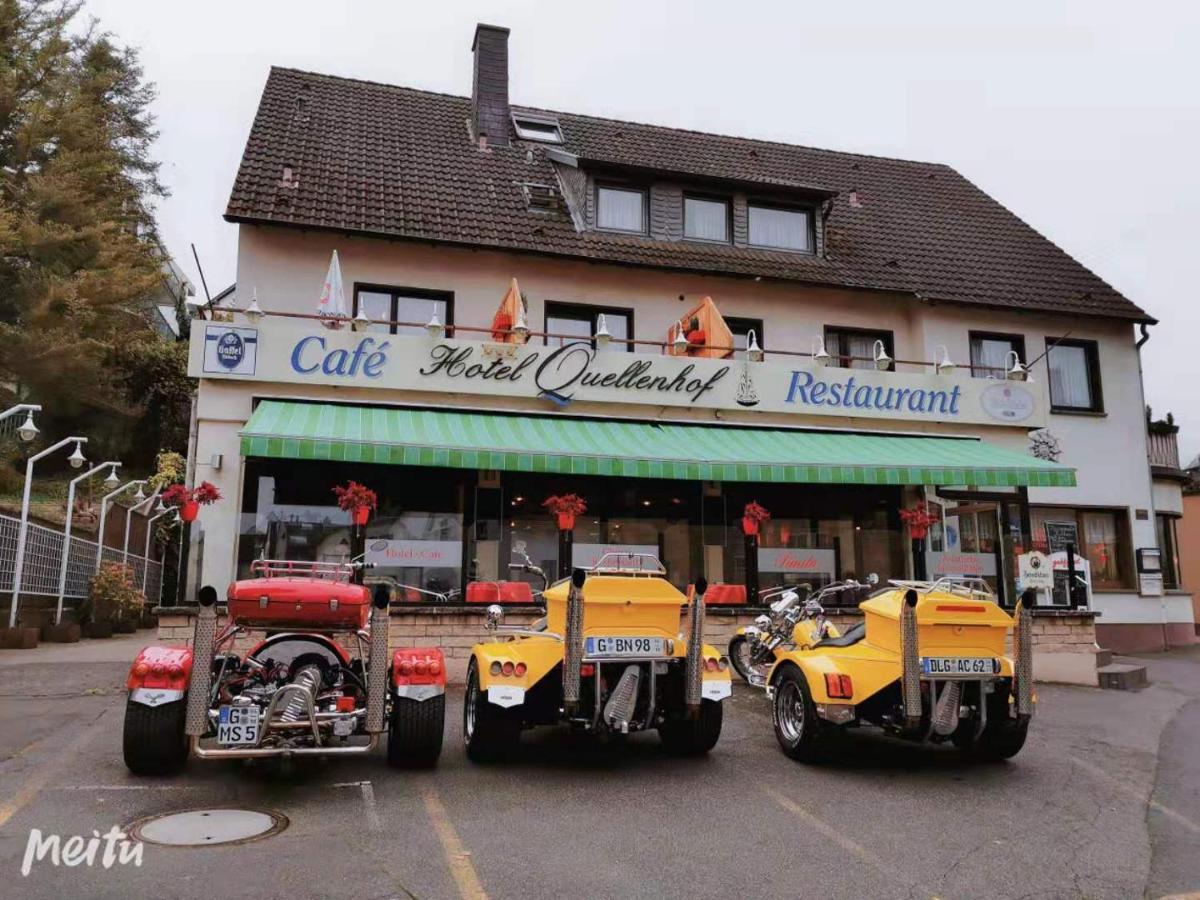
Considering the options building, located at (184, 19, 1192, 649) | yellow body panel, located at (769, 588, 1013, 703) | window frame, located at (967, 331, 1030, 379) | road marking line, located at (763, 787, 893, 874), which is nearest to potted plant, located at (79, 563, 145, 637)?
building, located at (184, 19, 1192, 649)

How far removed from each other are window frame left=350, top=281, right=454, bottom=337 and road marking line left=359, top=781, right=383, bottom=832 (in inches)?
391

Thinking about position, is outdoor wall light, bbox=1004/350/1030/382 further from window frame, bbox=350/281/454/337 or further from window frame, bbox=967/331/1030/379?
window frame, bbox=350/281/454/337

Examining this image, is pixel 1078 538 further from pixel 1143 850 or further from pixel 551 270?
pixel 1143 850

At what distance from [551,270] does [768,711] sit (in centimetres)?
928

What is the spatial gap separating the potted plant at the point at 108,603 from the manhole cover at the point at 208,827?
13.1 metres

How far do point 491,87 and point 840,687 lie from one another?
1676cm

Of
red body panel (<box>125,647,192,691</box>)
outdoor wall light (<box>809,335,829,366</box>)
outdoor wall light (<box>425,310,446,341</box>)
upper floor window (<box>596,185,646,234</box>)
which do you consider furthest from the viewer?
upper floor window (<box>596,185,646,234</box>)

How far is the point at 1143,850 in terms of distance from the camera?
17.7 feet

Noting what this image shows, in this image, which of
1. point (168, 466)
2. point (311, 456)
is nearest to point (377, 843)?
point (311, 456)

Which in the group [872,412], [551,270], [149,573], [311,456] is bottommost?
[149,573]

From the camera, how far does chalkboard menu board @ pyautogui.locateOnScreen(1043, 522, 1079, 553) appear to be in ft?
59.3

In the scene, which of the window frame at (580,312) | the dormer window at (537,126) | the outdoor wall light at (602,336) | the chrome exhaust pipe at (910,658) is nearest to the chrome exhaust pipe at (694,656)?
the chrome exhaust pipe at (910,658)

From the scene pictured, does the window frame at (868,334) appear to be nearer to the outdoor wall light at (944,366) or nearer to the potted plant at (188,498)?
the outdoor wall light at (944,366)

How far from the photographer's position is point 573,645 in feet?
21.2
